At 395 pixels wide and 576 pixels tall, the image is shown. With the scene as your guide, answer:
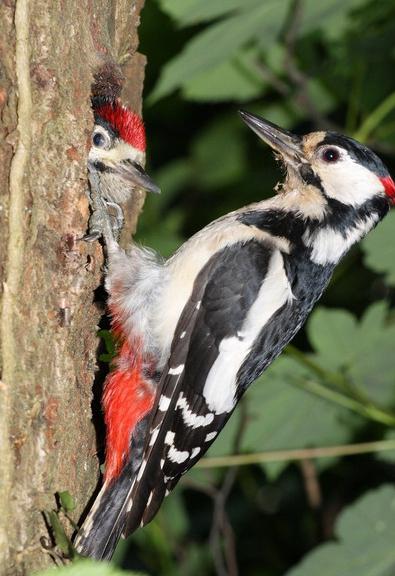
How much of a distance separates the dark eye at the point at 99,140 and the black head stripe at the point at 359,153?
752 millimetres

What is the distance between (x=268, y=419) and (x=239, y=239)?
3.33 feet

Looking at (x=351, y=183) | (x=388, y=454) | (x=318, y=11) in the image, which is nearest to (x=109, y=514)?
(x=351, y=183)

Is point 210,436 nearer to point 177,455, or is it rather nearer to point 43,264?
point 177,455

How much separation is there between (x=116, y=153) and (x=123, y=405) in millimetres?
702

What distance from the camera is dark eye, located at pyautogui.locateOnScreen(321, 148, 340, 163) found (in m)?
2.88

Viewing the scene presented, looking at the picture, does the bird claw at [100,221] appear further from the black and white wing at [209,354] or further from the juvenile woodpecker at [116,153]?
the black and white wing at [209,354]

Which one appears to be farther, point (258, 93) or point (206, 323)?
point (258, 93)

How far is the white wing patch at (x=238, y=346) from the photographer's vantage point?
254 centimetres

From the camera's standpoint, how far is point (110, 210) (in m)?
2.68

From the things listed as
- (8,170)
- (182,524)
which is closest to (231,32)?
(8,170)

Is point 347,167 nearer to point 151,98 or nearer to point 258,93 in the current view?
point 151,98

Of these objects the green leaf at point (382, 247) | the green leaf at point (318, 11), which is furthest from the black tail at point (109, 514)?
the green leaf at point (318, 11)

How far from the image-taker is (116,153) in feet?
8.44

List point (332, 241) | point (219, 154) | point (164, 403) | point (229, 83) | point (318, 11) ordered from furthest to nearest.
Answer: point (219, 154) < point (229, 83) < point (318, 11) < point (332, 241) < point (164, 403)
